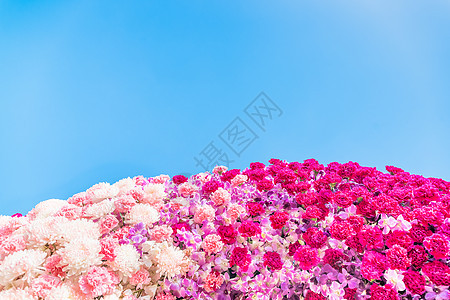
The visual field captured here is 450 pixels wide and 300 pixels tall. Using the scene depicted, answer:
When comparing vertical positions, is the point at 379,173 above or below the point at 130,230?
below

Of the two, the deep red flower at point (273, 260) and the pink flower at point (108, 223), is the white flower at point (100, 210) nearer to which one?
the pink flower at point (108, 223)

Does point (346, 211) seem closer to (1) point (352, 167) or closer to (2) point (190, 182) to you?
(1) point (352, 167)

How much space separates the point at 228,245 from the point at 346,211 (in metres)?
1.27

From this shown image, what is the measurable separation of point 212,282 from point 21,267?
5.62 feet

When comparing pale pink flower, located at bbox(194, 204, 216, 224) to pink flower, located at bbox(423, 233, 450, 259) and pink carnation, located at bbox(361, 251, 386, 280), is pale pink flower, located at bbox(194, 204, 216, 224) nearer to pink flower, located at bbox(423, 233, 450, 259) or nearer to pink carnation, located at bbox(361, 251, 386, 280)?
pink carnation, located at bbox(361, 251, 386, 280)

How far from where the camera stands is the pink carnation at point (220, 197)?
395cm

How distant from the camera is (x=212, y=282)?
3410 millimetres

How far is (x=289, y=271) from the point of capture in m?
3.37

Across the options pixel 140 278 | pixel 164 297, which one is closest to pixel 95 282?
pixel 140 278

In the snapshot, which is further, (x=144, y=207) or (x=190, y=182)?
(x=190, y=182)

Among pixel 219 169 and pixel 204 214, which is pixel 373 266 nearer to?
pixel 204 214

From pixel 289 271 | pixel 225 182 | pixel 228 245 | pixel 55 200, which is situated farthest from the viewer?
pixel 55 200

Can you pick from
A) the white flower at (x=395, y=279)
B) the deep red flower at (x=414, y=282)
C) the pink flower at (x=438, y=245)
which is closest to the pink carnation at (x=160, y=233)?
the white flower at (x=395, y=279)

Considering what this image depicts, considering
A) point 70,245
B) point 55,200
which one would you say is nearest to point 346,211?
point 70,245
